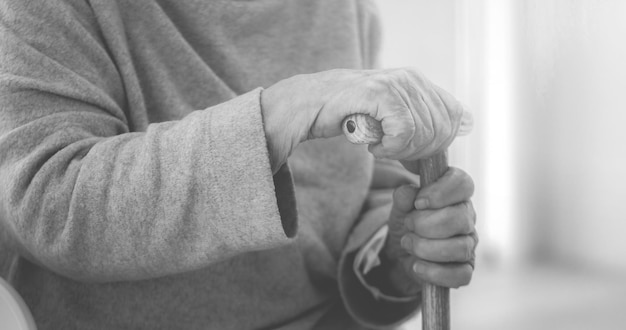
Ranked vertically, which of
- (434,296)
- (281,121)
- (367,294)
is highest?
(281,121)

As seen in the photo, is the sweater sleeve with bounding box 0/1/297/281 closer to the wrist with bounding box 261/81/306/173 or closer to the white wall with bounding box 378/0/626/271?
the wrist with bounding box 261/81/306/173

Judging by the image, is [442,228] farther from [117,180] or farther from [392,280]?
[117,180]

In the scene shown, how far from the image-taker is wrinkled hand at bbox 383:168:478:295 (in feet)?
2.29

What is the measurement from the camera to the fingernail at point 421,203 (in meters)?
0.71

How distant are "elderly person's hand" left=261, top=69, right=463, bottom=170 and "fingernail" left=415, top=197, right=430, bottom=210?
0.40ft

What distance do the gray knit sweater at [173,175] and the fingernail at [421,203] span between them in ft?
0.45

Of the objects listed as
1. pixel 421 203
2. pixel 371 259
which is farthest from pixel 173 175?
pixel 371 259

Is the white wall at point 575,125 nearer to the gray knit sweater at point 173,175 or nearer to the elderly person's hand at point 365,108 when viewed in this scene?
the elderly person's hand at point 365,108

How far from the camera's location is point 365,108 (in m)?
0.54

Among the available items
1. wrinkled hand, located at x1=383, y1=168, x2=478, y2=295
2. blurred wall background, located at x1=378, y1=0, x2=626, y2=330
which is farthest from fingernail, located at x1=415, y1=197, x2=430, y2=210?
blurred wall background, located at x1=378, y1=0, x2=626, y2=330

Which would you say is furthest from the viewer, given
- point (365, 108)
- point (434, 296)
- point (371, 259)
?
point (371, 259)

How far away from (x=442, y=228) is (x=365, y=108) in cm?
23

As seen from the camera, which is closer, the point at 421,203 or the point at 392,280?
the point at 421,203

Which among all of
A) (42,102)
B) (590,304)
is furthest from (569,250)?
(42,102)
